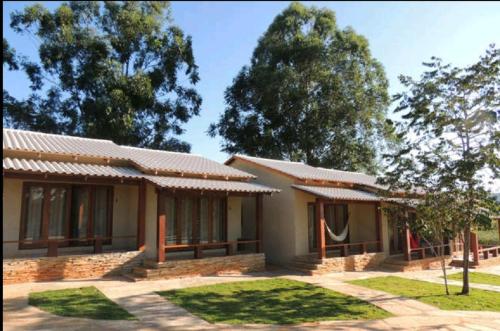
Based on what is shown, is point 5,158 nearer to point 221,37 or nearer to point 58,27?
point 221,37

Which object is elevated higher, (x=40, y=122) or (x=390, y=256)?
(x=40, y=122)

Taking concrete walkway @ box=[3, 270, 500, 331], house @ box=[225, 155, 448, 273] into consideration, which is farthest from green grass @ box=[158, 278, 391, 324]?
house @ box=[225, 155, 448, 273]

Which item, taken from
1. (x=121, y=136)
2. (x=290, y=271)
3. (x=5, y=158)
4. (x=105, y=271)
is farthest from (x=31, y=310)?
(x=121, y=136)

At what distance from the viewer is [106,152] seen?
15547mm

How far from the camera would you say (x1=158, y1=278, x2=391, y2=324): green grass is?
9.22m

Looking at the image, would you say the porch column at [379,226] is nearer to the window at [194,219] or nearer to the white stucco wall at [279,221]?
the white stucco wall at [279,221]

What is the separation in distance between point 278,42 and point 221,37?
26315 millimetres

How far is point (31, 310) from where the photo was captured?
877 cm

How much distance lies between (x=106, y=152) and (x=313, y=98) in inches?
806

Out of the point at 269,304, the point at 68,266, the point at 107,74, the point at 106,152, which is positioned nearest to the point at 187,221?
the point at 106,152

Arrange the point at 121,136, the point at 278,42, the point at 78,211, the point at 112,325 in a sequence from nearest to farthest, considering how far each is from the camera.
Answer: the point at 112,325 → the point at 78,211 → the point at 121,136 → the point at 278,42

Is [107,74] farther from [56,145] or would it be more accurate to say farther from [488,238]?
[488,238]

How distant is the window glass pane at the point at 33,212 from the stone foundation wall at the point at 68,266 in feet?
4.67

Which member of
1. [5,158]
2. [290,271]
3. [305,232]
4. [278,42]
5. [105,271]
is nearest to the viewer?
[5,158]
